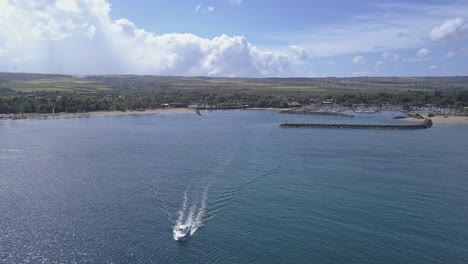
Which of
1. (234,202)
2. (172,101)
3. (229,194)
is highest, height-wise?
(172,101)

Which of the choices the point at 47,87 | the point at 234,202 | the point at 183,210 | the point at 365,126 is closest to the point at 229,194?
the point at 234,202

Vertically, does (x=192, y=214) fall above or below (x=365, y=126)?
below

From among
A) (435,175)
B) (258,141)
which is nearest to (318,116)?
(258,141)

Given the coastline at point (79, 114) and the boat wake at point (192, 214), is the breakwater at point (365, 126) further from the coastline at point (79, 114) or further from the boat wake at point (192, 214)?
the boat wake at point (192, 214)

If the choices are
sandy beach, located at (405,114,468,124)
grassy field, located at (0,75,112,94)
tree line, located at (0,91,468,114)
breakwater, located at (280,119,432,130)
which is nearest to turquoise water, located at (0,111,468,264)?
breakwater, located at (280,119,432,130)

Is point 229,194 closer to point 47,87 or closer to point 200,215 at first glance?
point 200,215

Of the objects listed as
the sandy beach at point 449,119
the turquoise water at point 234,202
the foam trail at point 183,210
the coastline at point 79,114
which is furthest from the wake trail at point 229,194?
the coastline at point 79,114
